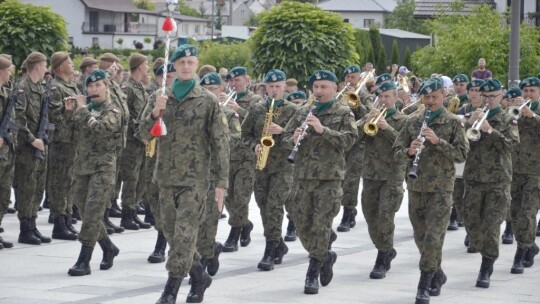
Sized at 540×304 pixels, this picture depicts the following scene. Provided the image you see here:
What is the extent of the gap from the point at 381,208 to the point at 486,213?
43.8 inches

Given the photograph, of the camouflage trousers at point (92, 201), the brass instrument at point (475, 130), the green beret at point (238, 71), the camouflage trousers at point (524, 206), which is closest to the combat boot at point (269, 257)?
the camouflage trousers at point (92, 201)

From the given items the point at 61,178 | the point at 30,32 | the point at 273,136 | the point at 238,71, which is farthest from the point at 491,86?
the point at 30,32

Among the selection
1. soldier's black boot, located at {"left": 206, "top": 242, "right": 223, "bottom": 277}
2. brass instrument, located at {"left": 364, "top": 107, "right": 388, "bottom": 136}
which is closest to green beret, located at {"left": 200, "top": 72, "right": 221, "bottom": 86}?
brass instrument, located at {"left": 364, "top": 107, "right": 388, "bottom": 136}

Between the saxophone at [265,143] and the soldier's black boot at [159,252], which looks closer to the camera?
the saxophone at [265,143]

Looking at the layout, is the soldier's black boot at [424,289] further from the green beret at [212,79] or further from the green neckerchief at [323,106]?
the green beret at [212,79]

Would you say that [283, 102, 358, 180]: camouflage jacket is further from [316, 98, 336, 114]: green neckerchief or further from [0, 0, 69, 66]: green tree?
[0, 0, 69, 66]: green tree

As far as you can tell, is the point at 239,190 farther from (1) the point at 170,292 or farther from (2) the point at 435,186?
(1) the point at 170,292

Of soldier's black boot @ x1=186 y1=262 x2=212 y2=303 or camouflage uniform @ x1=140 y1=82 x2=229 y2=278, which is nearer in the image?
camouflage uniform @ x1=140 y1=82 x2=229 y2=278

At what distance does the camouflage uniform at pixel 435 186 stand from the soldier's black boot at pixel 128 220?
5.67 metres

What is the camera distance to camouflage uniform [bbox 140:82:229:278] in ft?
36.8

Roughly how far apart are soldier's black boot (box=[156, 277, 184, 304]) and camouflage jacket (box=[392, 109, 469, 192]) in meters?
2.65

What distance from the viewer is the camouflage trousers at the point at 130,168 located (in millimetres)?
17312

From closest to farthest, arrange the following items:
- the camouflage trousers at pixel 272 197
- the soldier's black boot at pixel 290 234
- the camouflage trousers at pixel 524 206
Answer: the camouflage trousers at pixel 272 197
the camouflage trousers at pixel 524 206
the soldier's black boot at pixel 290 234

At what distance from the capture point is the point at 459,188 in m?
16.4
